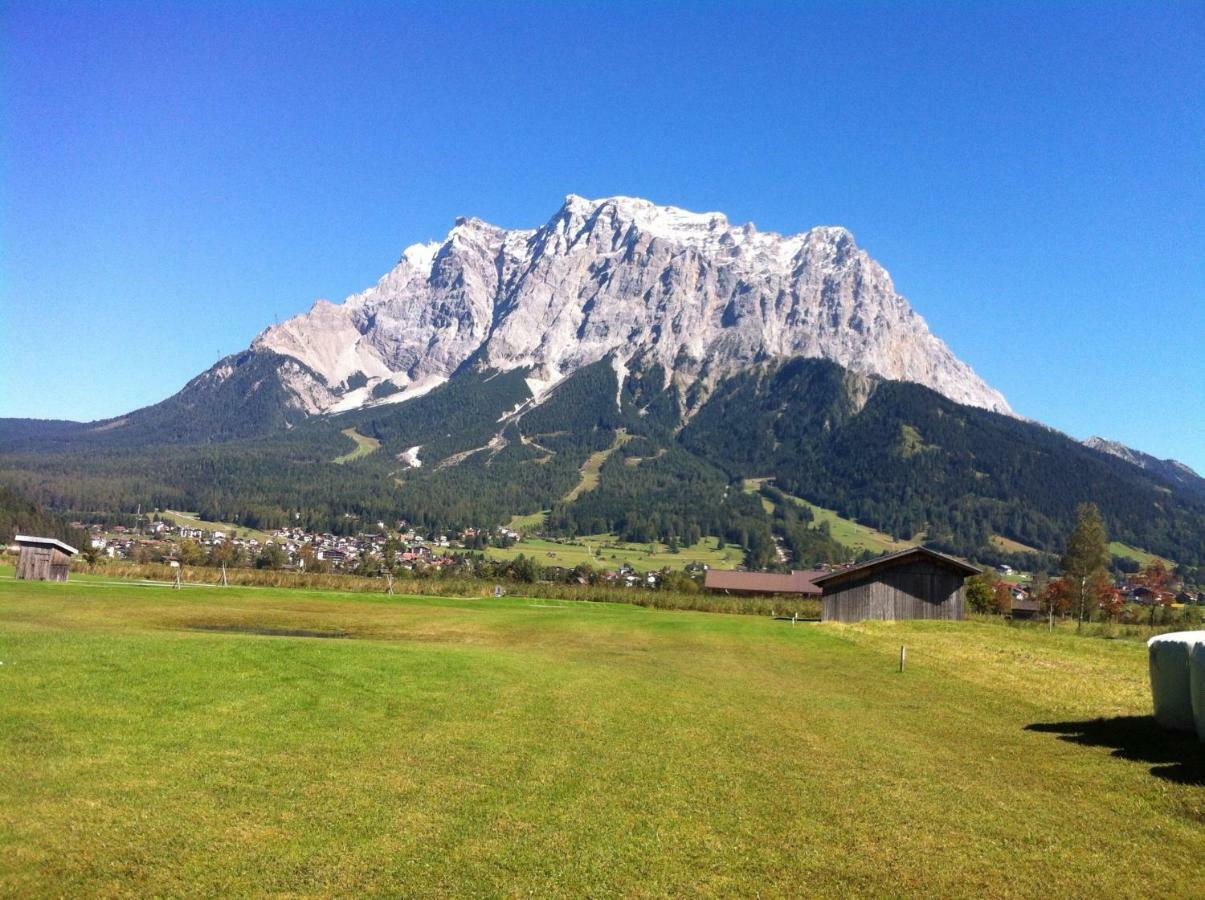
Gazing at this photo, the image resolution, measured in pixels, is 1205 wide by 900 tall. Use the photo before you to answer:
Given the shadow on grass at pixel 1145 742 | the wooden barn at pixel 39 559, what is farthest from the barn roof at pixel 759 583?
the shadow on grass at pixel 1145 742

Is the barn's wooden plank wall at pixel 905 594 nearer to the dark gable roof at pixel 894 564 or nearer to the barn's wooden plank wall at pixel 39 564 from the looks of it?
the dark gable roof at pixel 894 564

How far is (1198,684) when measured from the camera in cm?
1667

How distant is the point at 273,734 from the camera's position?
51.5 feet

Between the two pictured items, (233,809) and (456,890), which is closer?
(456,890)

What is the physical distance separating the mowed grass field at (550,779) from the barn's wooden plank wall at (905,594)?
1408 inches

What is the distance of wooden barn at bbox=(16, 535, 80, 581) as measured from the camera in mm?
60125

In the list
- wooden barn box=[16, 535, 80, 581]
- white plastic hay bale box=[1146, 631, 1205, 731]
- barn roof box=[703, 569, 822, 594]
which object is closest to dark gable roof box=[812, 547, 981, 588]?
white plastic hay bale box=[1146, 631, 1205, 731]

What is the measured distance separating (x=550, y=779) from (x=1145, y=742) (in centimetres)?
1304

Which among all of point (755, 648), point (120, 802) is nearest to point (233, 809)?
point (120, 802)

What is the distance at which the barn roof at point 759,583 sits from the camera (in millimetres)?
115031

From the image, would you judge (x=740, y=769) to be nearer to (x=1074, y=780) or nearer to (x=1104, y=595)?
(x=1074, y=780)

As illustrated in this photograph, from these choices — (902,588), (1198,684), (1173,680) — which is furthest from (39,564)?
(1198,684)

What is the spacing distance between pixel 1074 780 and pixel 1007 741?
3.64 m

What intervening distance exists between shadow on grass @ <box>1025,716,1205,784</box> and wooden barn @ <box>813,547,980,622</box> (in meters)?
42.7
